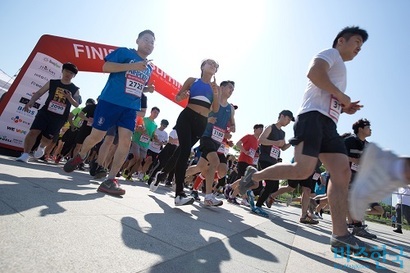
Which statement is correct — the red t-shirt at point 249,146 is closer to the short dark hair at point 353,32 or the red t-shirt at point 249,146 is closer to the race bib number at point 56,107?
the short dark hair at point 353,32

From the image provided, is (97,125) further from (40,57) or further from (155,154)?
(155,154)

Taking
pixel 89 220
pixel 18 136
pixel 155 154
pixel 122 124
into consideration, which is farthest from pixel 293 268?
pixel 155 154

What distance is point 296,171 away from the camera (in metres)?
2.38

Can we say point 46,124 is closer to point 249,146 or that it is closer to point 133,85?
point 133,85

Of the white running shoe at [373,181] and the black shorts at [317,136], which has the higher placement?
the black shorts at [317,136]

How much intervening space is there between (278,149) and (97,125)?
356 centimetres

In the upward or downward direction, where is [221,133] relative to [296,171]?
upward

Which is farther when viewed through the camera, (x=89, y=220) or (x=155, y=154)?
(x=155, y=154)

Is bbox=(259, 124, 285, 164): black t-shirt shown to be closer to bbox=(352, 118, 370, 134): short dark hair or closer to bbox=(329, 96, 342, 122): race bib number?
bbox=(352, 118, 370, 134): short dark hair

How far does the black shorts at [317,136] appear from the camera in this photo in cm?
232

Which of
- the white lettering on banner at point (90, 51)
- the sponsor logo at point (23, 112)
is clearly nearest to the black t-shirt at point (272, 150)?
the sponsor logo at point (23, 112)

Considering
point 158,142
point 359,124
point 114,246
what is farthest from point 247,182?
point 158,142

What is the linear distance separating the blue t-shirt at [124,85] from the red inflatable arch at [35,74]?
152 inches

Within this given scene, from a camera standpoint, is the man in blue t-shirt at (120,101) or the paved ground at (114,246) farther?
the man in blue t-shirt at (120,101)
